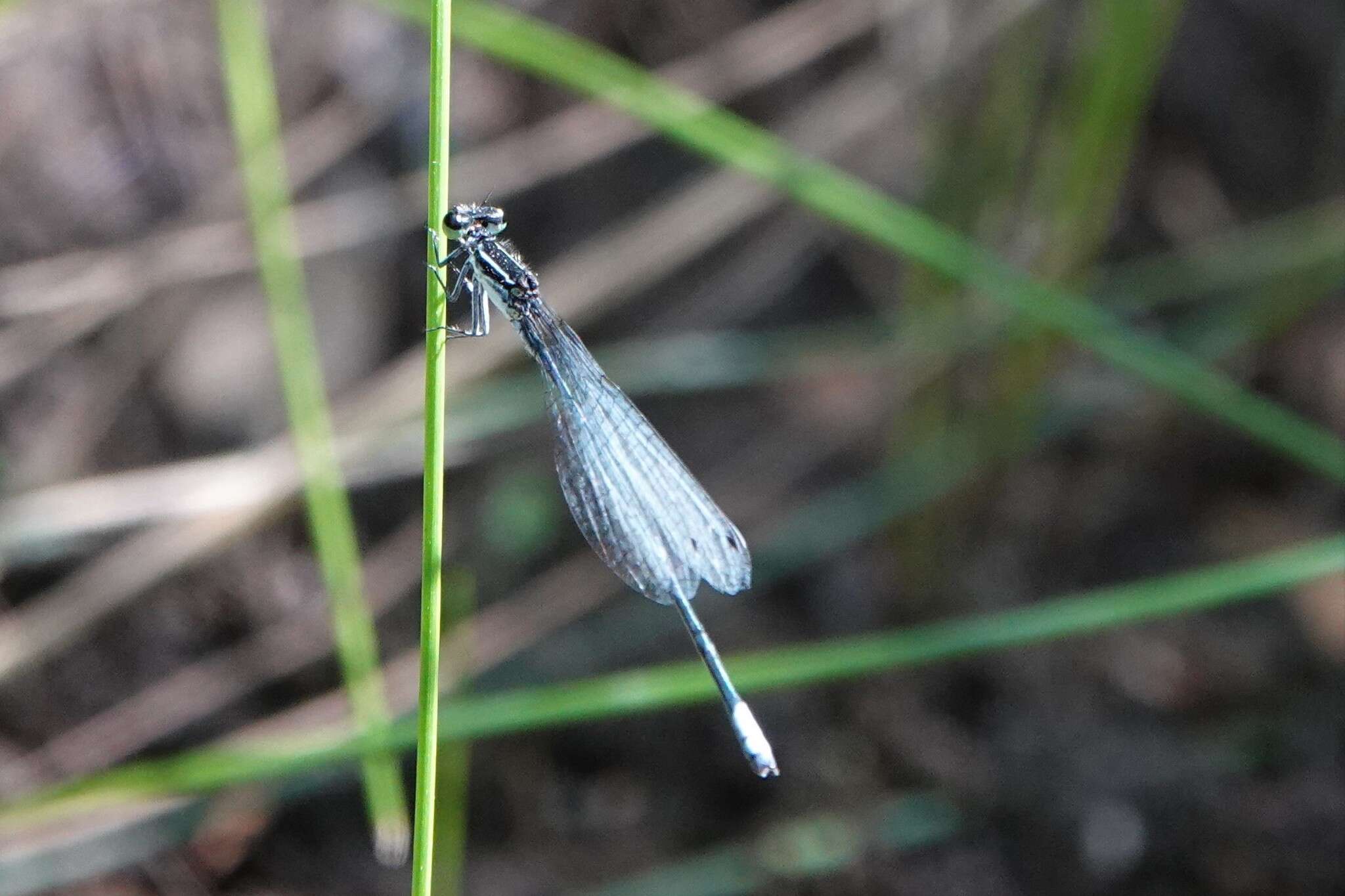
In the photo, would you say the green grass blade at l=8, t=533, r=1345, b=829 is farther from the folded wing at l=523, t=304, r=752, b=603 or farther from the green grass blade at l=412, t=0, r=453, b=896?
the green grass blade at l=412, t=0, r=453, b=896

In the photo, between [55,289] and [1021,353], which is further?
[1021,353]

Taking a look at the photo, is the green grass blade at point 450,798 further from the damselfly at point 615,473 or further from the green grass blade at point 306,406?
the damselfly at point 615,473

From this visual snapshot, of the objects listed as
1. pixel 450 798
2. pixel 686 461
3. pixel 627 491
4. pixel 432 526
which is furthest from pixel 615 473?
pixel 686 461

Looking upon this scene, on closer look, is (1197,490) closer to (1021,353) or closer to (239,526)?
(1021,353)

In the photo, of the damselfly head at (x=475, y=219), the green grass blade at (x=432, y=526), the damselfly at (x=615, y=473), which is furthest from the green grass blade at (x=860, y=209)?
the green grass blade at (x=432, y=526)

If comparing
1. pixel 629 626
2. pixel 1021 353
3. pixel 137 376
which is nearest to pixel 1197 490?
pixel 1021 353

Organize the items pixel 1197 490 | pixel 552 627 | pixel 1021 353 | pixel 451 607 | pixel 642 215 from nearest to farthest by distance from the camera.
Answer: pixel 451 607
pixel 1021 353
pixel 552 627
pixel 642 215
pixel 1197 490

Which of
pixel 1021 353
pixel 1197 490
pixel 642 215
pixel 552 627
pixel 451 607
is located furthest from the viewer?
pixel 1197 490
